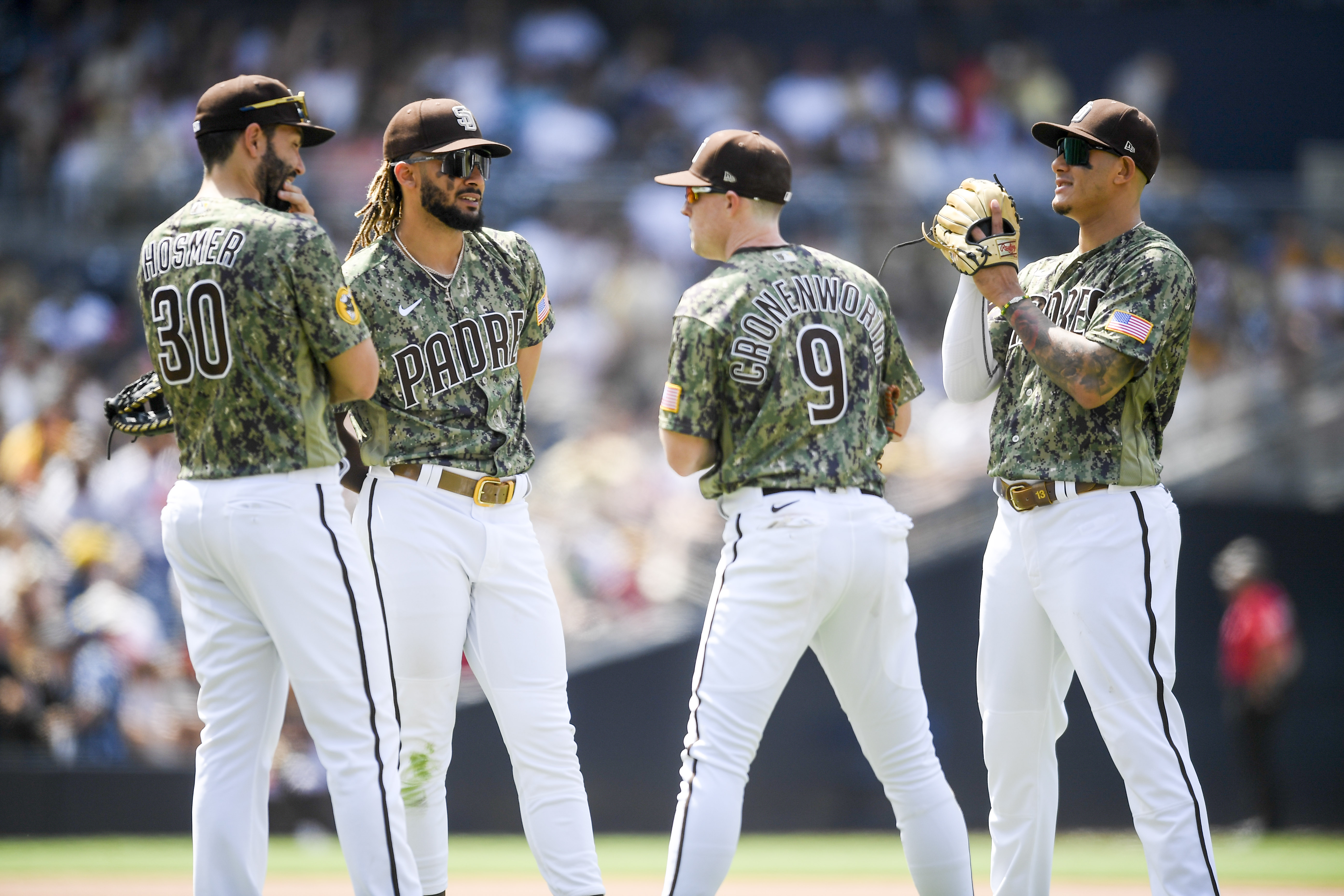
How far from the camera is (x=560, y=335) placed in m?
10.9

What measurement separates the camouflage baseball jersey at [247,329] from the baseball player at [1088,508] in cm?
182

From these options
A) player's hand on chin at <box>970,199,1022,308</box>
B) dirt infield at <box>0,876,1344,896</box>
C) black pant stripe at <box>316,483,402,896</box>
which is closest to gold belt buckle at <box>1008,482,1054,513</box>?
player's hand on chin at <box>970,199,1022,308</box>

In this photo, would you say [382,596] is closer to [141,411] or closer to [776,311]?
[141,411]

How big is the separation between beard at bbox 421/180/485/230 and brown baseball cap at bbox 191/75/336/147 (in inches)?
13.9

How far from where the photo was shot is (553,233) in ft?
36.0

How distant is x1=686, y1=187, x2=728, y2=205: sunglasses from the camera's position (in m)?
3.98

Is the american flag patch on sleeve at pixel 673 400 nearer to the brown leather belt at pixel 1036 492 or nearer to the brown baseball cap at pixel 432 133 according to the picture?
the brown baseball cap at pixel 432 133

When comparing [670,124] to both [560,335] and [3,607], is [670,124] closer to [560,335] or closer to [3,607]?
[560,335]

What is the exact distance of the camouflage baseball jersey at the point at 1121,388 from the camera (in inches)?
157

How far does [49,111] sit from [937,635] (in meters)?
8.91

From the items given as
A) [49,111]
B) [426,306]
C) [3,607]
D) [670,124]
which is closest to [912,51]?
[670,124]

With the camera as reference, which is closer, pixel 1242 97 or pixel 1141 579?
pixel 1141 579

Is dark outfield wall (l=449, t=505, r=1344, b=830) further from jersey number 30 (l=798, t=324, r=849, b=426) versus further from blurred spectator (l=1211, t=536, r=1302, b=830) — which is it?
jersey number 30 (l=798, t=324, r=849, b=426)

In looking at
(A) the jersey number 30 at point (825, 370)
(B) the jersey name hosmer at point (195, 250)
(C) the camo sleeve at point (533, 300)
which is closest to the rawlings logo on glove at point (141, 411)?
(B) the jersey name hosmer at point (195, 250)
